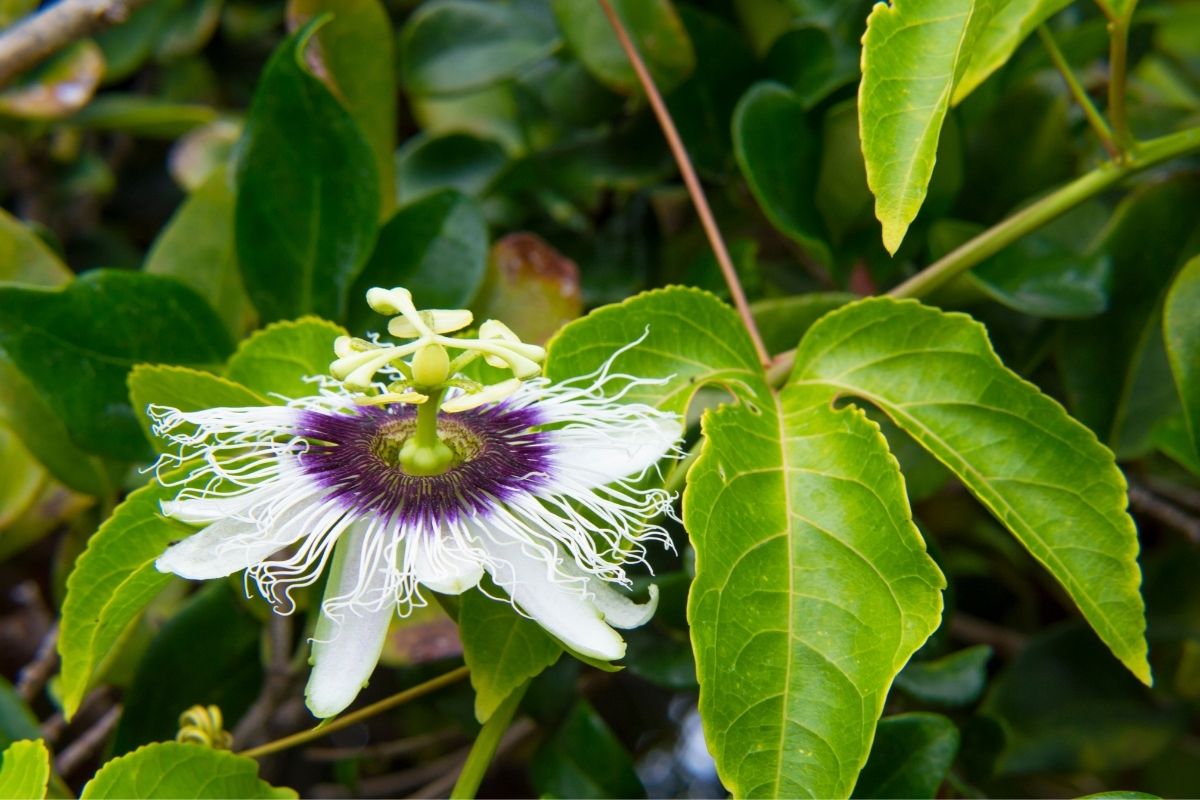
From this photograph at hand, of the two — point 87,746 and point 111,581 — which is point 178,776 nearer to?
point 111,581

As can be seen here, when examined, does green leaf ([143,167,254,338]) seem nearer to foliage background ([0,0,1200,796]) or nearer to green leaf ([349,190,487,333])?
foliage background ([0,0,1200,796])

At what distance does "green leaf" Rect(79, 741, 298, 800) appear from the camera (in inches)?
26.3

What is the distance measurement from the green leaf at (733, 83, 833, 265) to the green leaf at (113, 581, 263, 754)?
0.59m

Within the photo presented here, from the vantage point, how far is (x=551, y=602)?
2.16 feet

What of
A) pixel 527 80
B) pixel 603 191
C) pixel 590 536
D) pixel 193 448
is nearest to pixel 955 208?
pixel 603 191

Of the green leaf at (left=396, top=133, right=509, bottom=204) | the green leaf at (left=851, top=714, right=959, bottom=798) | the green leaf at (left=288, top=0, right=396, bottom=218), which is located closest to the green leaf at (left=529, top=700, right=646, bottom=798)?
the green leaf at (left=851, top=714, right=959, bottom=798)

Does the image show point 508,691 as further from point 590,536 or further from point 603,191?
point 603,191

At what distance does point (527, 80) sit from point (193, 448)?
2.49 feet

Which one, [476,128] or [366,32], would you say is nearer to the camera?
[366,32]

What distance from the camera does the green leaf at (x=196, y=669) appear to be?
104cm

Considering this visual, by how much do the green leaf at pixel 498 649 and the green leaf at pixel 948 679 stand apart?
379 millimetres

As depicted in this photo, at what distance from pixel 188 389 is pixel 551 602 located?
0.96ft

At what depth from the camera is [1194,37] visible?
1.79 meters

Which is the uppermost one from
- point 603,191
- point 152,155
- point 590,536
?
point 590,536
